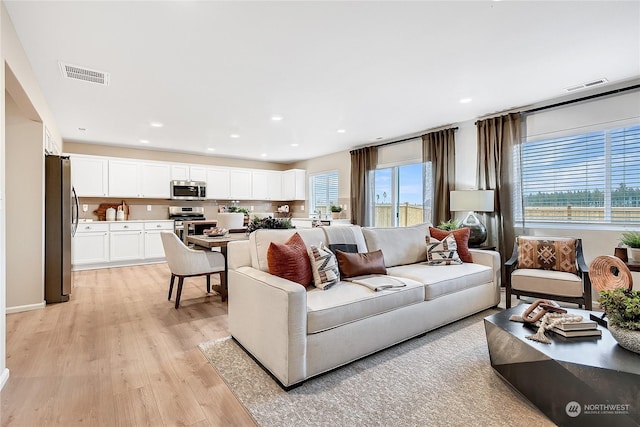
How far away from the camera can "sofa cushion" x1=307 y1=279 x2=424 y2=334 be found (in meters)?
2.02

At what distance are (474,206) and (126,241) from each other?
20.7 ft

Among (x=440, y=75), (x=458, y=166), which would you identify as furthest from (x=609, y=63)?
(x=458, y=166)

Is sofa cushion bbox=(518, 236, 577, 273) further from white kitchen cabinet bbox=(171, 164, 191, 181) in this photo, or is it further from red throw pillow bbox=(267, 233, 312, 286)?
white kitchen cabinet bbox=(171, 164, 191, 181)

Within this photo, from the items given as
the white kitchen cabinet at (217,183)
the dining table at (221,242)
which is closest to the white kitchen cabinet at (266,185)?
the white kitchen cabinet at (217,183)

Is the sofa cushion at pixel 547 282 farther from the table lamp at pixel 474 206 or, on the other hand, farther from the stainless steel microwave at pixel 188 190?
the stainless steel microwave at pixel 188 190

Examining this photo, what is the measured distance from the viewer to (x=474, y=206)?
4.21 metres

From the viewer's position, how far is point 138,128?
5133mm

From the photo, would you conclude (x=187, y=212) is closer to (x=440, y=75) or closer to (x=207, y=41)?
(x=207, y=41)

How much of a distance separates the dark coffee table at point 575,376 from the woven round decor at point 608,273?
366 millimetres

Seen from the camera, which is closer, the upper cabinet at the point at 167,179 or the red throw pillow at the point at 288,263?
the red throw pillow at the point at 288,263

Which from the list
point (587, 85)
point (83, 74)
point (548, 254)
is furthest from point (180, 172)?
point (587, 85)

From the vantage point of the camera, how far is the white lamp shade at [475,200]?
4.16m

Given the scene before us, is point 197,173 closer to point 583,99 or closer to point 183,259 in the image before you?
point 183,259

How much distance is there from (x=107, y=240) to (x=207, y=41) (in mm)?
5030
